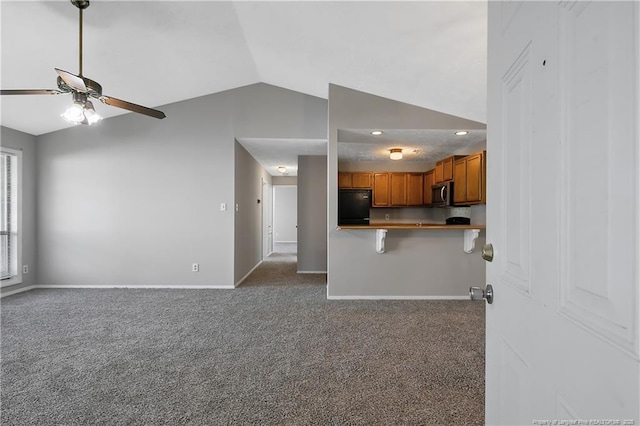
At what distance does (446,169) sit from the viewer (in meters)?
4.78

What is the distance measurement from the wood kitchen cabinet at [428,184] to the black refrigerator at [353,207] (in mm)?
1520

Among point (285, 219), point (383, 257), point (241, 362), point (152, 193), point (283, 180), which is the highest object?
point (283, 180)

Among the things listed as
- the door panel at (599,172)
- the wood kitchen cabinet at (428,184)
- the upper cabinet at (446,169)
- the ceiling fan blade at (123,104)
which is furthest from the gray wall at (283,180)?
the door panel at (599,172)

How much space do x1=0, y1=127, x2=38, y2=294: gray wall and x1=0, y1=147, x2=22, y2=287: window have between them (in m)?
0.07

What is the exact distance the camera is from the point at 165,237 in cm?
453

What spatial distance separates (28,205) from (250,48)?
156 inches

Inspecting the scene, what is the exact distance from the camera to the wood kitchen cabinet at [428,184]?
546 cm

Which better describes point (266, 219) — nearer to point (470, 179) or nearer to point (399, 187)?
point (399, 187)

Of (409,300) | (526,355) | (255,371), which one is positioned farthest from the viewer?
(409,300)

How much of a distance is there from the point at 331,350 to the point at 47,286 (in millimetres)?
4653

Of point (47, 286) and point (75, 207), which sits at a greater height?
point (75, 207)

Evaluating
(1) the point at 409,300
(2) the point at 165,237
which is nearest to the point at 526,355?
(1) the point at 409,300

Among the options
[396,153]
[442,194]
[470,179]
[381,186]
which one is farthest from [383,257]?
[381,186]

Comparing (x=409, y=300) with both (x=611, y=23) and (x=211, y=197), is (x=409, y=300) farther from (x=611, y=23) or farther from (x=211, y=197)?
(x=611, y=23)
